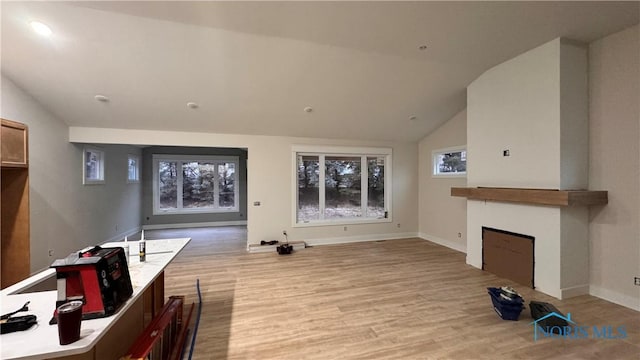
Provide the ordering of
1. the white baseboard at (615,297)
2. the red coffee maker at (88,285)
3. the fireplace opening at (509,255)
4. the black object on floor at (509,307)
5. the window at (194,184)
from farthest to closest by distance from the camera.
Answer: the window at (194,184)
the fireplace opening at (509,255)
the white baseboard at (615,297)
the black object on floor at (509,307)
the red coffee maker at (88,285)

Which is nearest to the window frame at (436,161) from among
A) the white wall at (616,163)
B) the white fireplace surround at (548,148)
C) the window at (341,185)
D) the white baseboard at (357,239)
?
the window at (341,185)

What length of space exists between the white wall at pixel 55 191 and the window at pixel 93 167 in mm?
125

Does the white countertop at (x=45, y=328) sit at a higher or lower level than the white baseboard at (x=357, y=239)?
higher

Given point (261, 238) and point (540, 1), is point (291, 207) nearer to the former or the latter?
point (261, 238)

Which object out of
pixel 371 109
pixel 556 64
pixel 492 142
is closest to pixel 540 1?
pixel 556 64

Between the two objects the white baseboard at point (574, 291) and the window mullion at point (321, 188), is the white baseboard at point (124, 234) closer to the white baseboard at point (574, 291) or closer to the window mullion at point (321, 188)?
the window mullion at point (321, 188)

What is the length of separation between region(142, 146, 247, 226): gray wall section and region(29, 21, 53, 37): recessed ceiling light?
534cm

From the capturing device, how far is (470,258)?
4.28 metres

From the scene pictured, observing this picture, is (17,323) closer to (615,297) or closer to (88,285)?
(88,285)

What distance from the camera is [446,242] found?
552cm

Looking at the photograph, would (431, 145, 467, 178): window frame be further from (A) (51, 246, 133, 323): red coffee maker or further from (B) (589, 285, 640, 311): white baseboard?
(A) (51, 246, 133, 323): red coffee maker

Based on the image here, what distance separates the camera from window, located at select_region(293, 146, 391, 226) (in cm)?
587

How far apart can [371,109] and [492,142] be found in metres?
2.05
